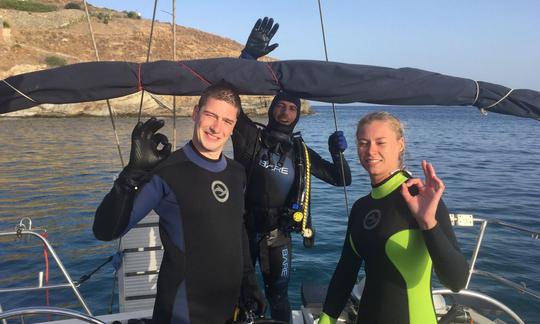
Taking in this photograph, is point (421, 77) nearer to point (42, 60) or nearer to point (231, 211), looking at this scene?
point (231, 211)

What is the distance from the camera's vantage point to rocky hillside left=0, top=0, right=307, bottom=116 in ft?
137

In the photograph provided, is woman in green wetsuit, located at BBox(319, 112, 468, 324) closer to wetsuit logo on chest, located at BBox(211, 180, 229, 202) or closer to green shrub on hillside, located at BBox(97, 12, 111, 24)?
wetsuit logo on chest, located at BBox(211, 180, 229, 202)

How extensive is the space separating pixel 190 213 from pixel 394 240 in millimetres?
1112

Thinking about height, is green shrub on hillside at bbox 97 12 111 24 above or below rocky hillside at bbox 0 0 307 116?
above

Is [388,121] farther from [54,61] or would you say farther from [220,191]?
[54,61]

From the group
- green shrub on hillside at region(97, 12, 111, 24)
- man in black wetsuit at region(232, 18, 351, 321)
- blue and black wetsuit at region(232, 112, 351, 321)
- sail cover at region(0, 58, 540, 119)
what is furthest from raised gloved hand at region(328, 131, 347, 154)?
green shrub on hillside at region(97, 12, 111, 24)

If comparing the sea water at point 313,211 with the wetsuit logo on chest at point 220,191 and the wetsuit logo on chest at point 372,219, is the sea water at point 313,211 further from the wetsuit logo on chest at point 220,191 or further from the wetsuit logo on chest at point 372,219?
the wetsuit logo on chest at point 220,191

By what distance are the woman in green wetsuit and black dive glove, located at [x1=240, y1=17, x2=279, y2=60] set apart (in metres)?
1.91

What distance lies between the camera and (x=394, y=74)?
283 cm

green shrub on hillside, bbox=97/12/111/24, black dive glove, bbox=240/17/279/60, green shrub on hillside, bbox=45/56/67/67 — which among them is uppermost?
green shrub on hillside, bbox=97/12/111/24

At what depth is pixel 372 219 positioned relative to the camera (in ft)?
7.00

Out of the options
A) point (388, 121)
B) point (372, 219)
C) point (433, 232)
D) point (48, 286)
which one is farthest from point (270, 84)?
point (48, 286)

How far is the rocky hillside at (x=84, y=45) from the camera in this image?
41.8 m

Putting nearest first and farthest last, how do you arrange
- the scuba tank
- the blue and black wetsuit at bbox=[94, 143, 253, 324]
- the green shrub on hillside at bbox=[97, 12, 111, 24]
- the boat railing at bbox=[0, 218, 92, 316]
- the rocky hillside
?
the blue and black wetsuit at bbox=[94, 143, 253, 324], the boat railing at bbox=[0, 218, 92, 316], the scuba tank, the rocky hillside, the green shrub on hillside at bbox=[97, 12, 111, 24]
